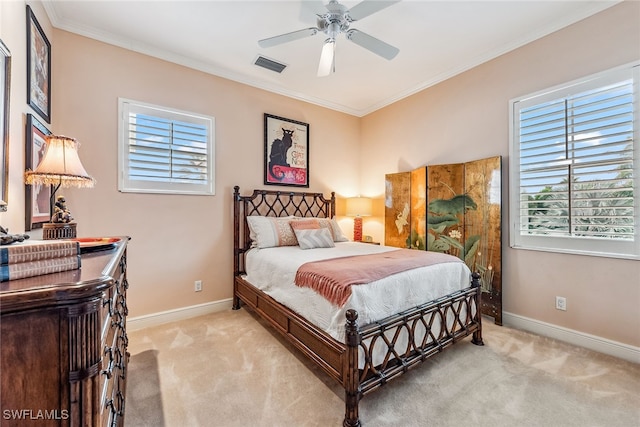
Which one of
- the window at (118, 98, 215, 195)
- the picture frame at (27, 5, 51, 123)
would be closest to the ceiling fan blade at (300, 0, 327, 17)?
the window at (118, 98, 215, 195)

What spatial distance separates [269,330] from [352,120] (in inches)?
145

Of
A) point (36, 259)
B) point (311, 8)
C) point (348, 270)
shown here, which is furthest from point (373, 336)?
point (311, 8)

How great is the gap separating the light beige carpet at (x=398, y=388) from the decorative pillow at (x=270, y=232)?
1092mm

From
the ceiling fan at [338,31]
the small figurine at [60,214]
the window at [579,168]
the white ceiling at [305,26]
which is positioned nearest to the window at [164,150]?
the white ceiling at [305,26]

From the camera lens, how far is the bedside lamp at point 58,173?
1.55 m

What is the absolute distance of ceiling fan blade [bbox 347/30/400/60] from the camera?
2.22 meters

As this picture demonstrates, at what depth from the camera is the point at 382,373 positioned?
1.73 m

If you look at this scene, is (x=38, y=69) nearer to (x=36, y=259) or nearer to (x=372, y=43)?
(x=36, y=259)

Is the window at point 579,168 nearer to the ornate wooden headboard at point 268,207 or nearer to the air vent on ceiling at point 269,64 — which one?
the ornate wooden headboard at point 268,207

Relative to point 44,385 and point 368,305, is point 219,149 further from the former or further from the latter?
point 44,385

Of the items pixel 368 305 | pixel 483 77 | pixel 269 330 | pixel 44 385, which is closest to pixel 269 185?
pixel 269 330

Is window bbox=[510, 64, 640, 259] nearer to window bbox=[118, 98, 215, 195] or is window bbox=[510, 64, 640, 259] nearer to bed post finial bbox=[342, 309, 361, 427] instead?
bed post finial bbox=[342, 309, 361, 427]

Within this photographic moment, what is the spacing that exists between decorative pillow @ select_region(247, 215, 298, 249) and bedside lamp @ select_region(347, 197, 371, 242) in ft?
4.42

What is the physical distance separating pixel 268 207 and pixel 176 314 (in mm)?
1700
